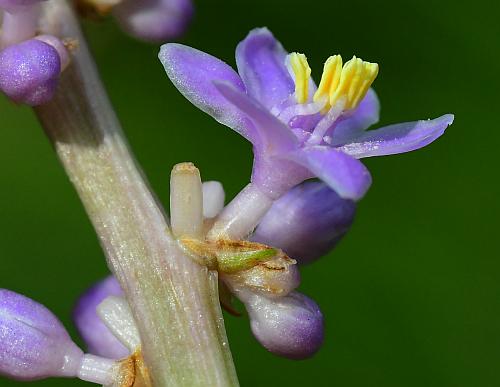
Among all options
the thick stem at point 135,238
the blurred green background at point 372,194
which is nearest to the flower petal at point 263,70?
the thick stem at point 135,238

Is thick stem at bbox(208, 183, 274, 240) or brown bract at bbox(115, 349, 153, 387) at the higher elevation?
thick stem at bbox(208, 183, 274, 240)

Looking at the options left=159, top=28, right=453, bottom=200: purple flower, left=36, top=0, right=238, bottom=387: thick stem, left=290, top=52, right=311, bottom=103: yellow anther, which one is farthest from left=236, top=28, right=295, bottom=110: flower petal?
left=36, top=0, right=238, bottom=387: thick stem

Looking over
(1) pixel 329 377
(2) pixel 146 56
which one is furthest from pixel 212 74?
(2) pixel 146 56

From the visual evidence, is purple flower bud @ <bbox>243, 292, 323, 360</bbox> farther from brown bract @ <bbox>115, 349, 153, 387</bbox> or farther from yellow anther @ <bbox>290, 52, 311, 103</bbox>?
yellow anther @ <bbox>290, 52, 311, 103</bbox>

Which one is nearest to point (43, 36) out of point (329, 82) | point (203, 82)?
point (203, 82)

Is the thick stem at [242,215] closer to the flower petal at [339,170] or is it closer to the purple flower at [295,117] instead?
the purple flower at [295,117]

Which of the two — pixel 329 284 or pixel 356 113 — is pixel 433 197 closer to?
pixel 329 284

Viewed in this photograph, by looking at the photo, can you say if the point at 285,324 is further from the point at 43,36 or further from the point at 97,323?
the point at 43,36
